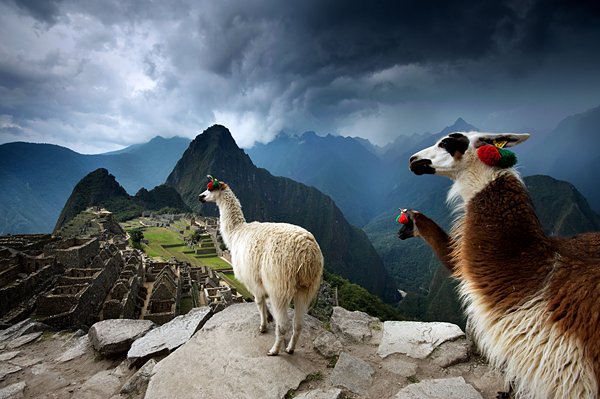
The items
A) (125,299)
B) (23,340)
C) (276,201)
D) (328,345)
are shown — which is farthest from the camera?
(276,201)

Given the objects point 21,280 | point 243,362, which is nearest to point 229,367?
point 243,362

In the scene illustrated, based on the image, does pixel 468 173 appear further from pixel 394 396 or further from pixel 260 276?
pixel 260 276

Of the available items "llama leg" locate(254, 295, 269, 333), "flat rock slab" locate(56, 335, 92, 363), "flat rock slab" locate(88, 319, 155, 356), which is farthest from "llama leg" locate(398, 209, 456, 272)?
"flat rock slab" locate(56, 335, 92, 363)

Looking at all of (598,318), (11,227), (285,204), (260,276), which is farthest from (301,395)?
(11,227)

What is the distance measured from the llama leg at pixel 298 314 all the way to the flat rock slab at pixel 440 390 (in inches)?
44.0

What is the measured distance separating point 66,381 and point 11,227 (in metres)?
209

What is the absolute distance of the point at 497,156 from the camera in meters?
1.81

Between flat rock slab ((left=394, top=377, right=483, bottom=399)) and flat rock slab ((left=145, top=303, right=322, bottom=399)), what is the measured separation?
951 mm

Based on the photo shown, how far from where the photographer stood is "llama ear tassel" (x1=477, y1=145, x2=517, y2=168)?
1.81 metres

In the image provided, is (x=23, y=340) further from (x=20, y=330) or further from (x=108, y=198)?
(x=108, y=198)

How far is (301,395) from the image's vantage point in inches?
97.3

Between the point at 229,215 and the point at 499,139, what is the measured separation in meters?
3.36

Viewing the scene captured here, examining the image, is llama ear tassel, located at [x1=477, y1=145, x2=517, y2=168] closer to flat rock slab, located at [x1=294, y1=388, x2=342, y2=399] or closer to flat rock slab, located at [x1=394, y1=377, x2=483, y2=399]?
flat rock slab, located at [x1=394, y1=377, x2=483, y2=399]

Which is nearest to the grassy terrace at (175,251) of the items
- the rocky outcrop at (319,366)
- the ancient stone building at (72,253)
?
the ancient stone building at (72,253)
